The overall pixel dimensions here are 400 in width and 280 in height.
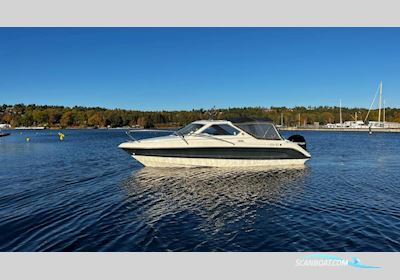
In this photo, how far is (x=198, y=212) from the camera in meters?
9.59

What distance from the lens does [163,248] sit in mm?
6852

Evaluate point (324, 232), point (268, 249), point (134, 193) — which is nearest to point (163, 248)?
point (268, 249)

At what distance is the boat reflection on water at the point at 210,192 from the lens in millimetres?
9211

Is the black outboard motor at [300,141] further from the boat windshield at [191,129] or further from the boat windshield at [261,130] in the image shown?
the boat windshield at [191,129]

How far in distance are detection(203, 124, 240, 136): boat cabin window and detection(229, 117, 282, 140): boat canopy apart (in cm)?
50

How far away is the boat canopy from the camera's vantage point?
62.2ft

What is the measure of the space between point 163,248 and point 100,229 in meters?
2.22

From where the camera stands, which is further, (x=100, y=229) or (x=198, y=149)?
(x=198, y=149)

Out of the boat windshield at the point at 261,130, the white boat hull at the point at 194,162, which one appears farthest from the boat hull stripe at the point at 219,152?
the boat windshield at the point at 261,130

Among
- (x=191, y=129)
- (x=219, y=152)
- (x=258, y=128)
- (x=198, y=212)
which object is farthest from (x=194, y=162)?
(x=198, y=212)
